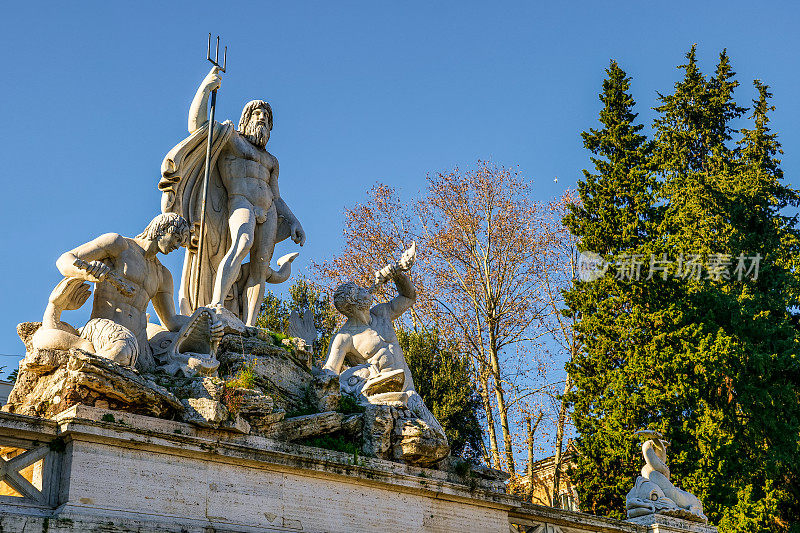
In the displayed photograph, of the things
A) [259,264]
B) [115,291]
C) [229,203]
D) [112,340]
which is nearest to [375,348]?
[259,264]

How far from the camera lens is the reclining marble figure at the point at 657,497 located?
1105 cm

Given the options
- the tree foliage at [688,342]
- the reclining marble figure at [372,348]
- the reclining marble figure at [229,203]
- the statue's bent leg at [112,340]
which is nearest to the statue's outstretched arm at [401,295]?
the reclining marble figure at [372,348]

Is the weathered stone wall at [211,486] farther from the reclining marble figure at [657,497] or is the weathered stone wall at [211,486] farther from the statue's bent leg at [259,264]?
the statue's bent leg at [259,264]

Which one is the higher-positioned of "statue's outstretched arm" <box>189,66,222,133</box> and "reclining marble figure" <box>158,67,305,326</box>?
"statue's outstretched arm" <box>189,66,222,133</box>

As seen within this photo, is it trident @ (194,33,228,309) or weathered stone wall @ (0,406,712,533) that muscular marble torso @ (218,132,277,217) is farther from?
weathered stone wall @ (0,406,712,533)

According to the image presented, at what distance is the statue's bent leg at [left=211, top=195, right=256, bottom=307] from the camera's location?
396 inches

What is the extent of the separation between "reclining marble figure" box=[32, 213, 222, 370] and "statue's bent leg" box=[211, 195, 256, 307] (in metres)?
1.12

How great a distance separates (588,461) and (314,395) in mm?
9061

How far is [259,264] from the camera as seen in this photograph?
10656 millimetres

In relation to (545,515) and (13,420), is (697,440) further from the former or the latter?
(13,420)

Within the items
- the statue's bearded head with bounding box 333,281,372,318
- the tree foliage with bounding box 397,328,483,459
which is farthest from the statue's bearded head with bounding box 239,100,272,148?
the tree foliage with bounding box 397,328,483,459

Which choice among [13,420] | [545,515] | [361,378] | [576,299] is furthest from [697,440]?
[13,420]

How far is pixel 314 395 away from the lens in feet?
29.5

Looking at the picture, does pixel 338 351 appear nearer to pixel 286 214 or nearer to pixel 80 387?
pixel 286 214
